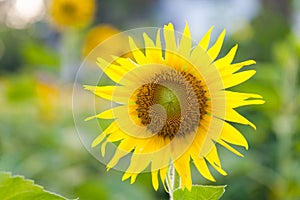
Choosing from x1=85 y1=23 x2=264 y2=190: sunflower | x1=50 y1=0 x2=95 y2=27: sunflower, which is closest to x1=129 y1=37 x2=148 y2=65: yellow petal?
x1=85 y1=23 x2=264 y2=190: sunflower

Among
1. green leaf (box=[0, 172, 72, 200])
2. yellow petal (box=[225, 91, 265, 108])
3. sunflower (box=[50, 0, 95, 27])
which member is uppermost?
sunflower (box=[50, 0, 95, 27])

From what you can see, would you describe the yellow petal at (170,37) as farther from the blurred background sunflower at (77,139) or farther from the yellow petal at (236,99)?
the blurred background sunflower at (77,139)

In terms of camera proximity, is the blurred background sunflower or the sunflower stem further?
the blurred background sunflower

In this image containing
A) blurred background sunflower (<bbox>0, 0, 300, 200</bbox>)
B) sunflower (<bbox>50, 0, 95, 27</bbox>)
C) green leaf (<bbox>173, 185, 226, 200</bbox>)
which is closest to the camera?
green leaf (<bbox>173, 185, 226, 200</bbox>)

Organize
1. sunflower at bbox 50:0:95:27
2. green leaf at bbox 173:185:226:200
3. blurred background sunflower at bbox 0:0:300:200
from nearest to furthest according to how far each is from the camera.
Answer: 1. green leaf at bbox 173:185:226:200
2. blurred background sunflower at bbox 0:0:300:200
3. sunflower at bbox 50:0:95:27

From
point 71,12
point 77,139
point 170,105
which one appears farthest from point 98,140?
point 71,12

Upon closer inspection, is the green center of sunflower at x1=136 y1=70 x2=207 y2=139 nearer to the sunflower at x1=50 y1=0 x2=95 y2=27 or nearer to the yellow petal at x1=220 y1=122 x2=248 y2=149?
the yellow petal at x1=220 y1=122 x2=248 y2=149
